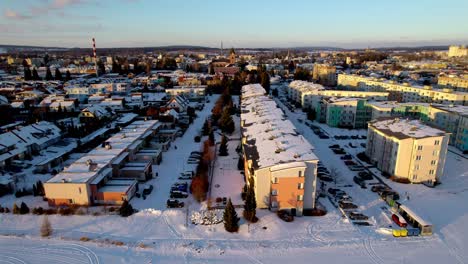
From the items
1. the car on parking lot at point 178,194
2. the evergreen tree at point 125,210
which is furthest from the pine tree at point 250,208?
the evergreen tree at point 125,210

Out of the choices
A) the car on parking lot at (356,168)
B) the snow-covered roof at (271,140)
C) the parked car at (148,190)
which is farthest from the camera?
the car on parking lot at (356,168)

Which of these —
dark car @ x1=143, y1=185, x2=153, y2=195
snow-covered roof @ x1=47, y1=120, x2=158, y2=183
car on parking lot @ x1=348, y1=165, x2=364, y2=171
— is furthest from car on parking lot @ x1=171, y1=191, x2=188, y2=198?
car on parking lot @ x1=348, y1=165, x2=364, y2=171

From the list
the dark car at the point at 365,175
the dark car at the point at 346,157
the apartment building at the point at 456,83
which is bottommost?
the dark car at the point at 365,175

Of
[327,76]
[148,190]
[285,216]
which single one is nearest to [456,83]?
[327,76]

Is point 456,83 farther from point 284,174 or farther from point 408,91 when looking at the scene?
point 284,174

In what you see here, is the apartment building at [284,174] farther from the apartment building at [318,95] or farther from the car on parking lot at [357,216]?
the apartment building at [318,95]

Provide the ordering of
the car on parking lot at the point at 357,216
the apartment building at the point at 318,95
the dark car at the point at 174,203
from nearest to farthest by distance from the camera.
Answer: the car on parking lot at the point at 357,216 < the dark car at the point at 174,203 < the apartment building at the point at 318,95

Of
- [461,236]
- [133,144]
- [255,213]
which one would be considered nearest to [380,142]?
[461,236]
